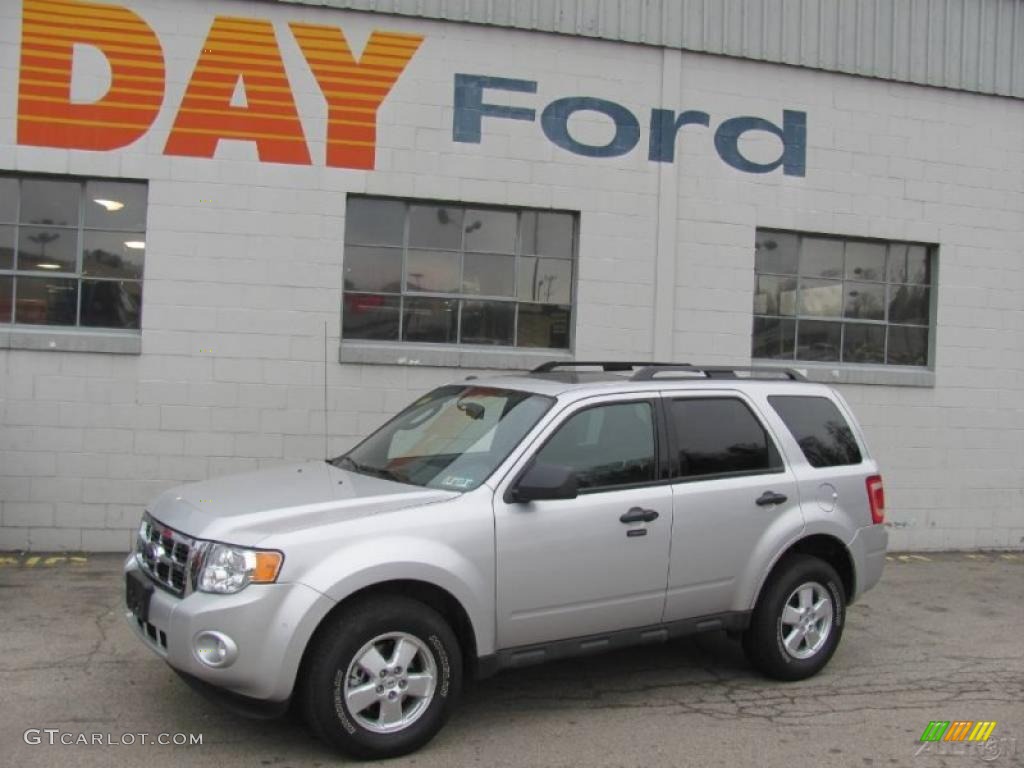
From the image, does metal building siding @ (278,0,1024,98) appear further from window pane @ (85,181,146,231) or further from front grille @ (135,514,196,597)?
front grille @ (135,514,196,597)

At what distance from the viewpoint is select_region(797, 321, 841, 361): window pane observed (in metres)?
10.0

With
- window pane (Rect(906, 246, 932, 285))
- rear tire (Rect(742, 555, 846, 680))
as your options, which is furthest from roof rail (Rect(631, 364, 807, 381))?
window pane (Rect(906, 246, 932, 285))

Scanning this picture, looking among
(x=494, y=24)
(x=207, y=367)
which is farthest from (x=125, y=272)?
(x=494, y=24)

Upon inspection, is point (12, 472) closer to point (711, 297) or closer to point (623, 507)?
point (623, 507)

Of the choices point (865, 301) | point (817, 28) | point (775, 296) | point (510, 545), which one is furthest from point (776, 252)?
point (510, 545)

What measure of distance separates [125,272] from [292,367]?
5.70 ft

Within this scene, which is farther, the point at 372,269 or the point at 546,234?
the point at 546,234

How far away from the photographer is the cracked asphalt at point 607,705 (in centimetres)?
429

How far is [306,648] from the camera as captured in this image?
158 inches

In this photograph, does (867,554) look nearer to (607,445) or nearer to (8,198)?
(607,445)

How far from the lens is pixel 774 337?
9906mm

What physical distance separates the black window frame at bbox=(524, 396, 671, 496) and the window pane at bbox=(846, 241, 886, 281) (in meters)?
5.97

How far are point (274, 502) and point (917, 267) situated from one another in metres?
8.47

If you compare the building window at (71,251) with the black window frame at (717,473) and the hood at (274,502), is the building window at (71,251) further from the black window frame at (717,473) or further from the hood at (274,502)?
the black window frame at (717,473)
